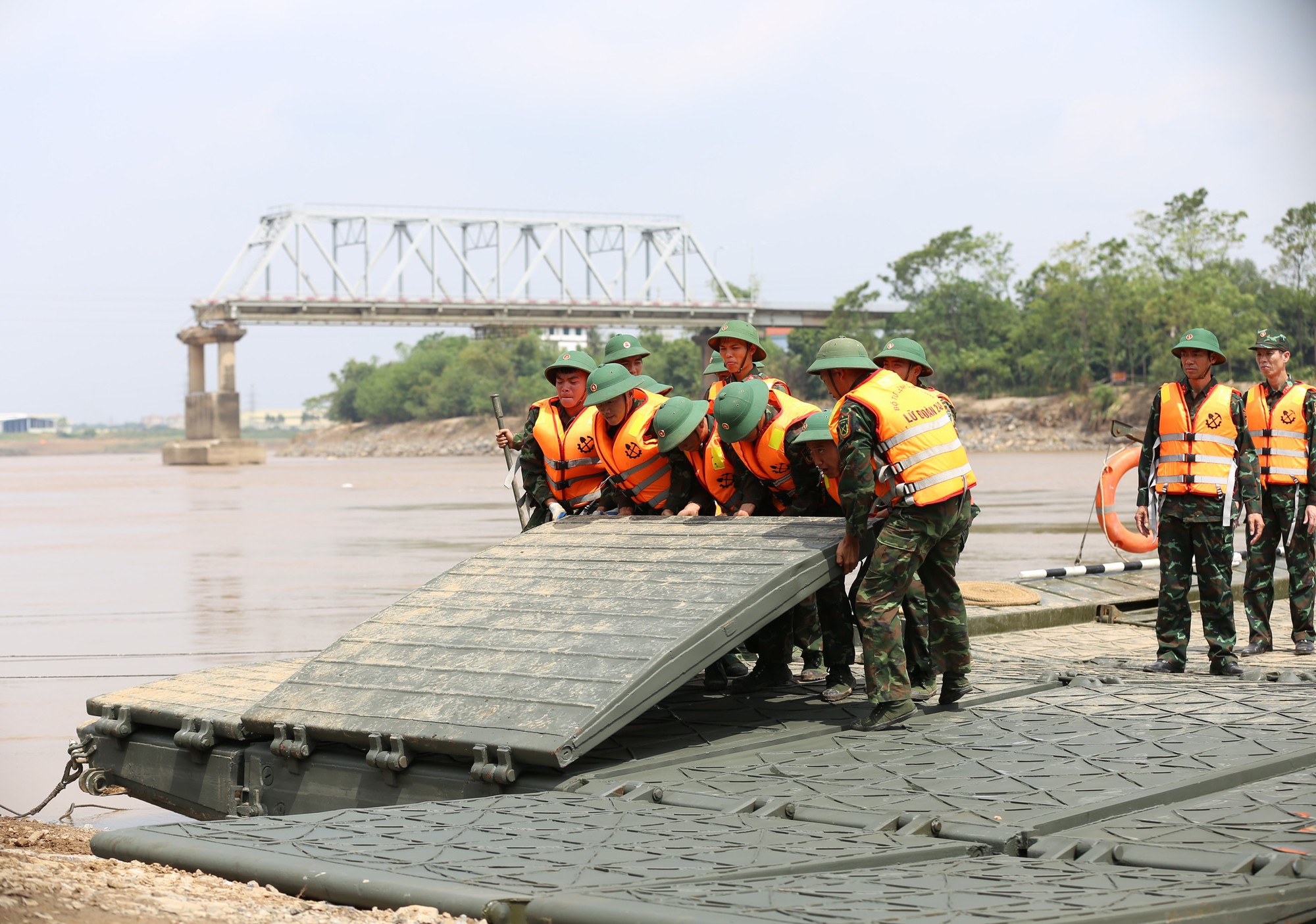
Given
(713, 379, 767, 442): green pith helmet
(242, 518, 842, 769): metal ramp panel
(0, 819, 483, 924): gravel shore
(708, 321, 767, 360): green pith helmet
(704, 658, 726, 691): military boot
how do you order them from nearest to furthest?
(0, 819, 483, 924): gravel shore → (242, 518, 842, 769): metal ramp panel → (713, 379, 767, 442): green pith helmet → (708, 321, 767, 360): green pith helmet → (704, 658, 726, 691): military boot

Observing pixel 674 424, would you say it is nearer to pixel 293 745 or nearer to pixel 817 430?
pixel 817 430

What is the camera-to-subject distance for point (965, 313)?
87562 millimetres

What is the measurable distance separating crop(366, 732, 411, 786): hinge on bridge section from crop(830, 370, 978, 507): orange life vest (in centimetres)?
242

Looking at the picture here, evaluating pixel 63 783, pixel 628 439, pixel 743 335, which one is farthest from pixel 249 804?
pixel 743 335

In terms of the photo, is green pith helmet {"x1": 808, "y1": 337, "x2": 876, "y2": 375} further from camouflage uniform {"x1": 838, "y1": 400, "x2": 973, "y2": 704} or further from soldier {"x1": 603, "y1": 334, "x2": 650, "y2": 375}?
soldier {"x1": 603, "y1": 334, "x2": 650, "y2": 375}

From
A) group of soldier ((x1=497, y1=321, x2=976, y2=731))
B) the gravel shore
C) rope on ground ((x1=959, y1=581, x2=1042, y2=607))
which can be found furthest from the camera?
rope on ground ((x1=959, y1=581, x2=1042, y2=607))

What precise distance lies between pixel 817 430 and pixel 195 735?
11.0ft

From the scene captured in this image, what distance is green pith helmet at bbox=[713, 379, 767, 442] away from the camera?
6.92 metres

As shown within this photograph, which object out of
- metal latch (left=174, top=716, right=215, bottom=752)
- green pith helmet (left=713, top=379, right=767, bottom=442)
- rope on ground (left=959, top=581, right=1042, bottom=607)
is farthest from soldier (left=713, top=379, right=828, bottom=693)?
rope on ground (left=959, top=581, right=1042, bottom=607)

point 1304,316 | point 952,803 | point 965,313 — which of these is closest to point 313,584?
point 952,803

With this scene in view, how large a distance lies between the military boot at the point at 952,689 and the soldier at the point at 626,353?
2572 millimetres

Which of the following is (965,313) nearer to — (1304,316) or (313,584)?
(1304,316)

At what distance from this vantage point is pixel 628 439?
7.60m

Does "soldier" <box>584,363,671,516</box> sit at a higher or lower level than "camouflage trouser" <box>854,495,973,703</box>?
higher
